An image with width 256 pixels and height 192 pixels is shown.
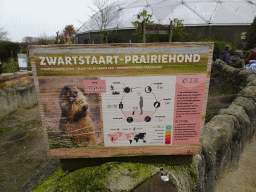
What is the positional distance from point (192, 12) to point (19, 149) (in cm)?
3173

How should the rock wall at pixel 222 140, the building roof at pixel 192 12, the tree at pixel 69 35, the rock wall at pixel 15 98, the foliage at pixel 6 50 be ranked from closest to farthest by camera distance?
the rock wall at pixel 222 140 → the tree at pixel 69 35 → the rock wall at pixel 15 98 → the foliage at pixel 6 50 → the building roof at pixel 192 12

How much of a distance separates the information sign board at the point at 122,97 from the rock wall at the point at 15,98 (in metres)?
7.90

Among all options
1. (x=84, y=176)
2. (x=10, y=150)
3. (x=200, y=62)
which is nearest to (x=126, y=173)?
(x=84, y=176)

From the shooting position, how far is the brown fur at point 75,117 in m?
1.51

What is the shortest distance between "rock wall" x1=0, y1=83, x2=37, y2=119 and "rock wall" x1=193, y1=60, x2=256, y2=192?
27.4 feet

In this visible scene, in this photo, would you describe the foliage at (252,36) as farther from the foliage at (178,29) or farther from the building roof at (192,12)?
the building roof at (192,12)

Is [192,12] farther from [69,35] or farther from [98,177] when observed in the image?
[98,177]

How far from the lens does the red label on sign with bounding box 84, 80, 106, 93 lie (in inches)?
58.2

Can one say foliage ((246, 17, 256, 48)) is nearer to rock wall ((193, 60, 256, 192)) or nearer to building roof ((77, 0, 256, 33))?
building roof ((77, 0, 256, 33))

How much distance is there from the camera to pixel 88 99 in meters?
1.53

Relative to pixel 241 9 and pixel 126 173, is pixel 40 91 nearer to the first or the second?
pixel 126 173

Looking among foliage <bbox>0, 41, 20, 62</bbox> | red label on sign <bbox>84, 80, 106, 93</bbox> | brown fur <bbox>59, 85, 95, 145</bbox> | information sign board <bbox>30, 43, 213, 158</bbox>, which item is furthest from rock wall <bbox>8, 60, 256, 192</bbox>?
foliage <bbox>0, 41, 20, 62</bbox>

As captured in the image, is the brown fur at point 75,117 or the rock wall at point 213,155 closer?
the brown fur at point 75,117

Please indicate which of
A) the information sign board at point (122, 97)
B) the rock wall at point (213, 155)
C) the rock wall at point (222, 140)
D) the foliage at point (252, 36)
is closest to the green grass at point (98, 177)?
the rock wall at point (213, 155)
